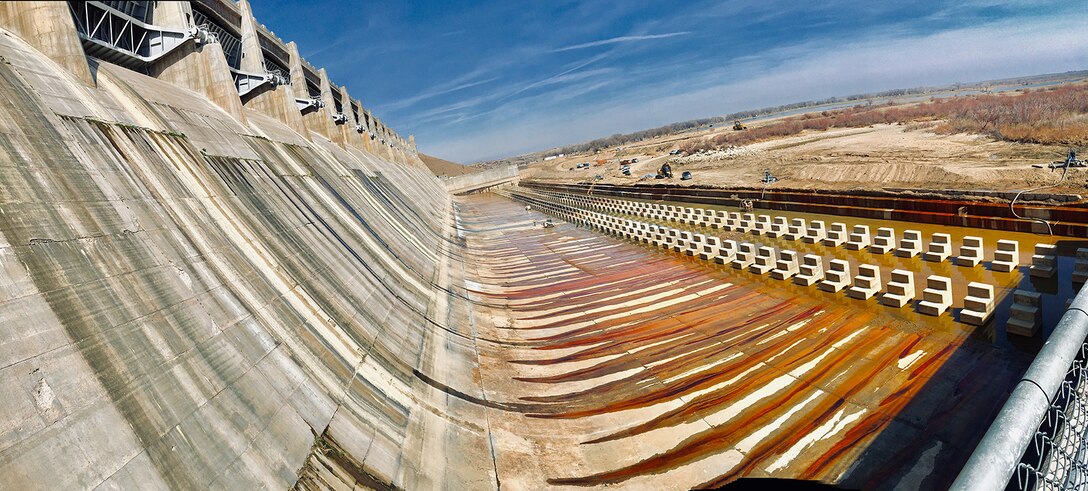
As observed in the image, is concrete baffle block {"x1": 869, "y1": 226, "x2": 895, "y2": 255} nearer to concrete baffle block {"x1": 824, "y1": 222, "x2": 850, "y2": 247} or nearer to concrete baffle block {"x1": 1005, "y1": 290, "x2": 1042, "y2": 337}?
concrete baffle block {"x1": 824, "y1": 222, "x2": 850, "y2": 247}

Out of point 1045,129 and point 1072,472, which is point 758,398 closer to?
point 1072,472

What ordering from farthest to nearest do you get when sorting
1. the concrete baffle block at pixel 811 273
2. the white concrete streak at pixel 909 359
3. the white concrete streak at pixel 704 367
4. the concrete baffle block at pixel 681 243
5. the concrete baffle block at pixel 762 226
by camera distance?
the concrete baffle block at pixel 762 226, the concrete baffle block at pixel 681 243, the concrete baffle block at pixel 811 273, the white concrete streak at pixel 704 367, the white concrete streak at pixel 909 359

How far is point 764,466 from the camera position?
679cm

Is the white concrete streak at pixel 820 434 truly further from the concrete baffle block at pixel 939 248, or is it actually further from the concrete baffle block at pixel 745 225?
the concrete baffle block at pixel 745 225

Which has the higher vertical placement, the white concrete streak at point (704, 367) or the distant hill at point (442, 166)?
the distant hill at point (442, 166)

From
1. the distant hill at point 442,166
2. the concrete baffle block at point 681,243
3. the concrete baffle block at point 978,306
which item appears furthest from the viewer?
the distant hill at point 442,166

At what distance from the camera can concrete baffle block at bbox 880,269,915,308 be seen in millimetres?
11453

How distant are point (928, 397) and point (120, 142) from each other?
14.8m

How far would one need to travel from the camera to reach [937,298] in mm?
10742

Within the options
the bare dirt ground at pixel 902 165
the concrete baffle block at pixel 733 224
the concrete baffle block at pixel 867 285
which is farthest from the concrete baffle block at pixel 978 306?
the bare dirt ground at pixel 902 165

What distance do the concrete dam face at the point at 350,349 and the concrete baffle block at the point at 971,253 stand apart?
2.39 feet

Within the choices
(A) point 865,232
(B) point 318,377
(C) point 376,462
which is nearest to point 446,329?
(B) point 318,377

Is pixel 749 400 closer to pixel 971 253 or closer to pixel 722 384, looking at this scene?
pixel 722 384

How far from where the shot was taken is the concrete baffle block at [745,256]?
644 inches
